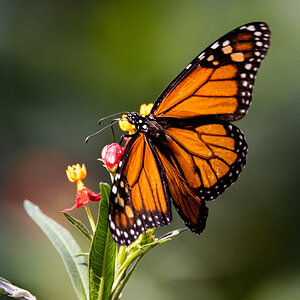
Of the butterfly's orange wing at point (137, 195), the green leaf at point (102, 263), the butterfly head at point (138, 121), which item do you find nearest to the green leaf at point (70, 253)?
the green leaf at point (102, 263)

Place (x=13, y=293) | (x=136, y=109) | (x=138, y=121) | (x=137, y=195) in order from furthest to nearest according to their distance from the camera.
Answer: (x=136, y=109) → (x=138, y=121) → (x=137, y=195) → (x=13, y=293)

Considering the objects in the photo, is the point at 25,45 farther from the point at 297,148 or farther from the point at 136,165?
the point at 136,165

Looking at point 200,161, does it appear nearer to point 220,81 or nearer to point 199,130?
point 199,130

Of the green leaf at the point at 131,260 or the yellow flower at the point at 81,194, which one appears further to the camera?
the yellow flower at the point at 81,194

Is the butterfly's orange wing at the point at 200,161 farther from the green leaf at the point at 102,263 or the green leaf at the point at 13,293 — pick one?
the green leaf at the point at 13,293

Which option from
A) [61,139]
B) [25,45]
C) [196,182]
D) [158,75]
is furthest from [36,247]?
[196,182]

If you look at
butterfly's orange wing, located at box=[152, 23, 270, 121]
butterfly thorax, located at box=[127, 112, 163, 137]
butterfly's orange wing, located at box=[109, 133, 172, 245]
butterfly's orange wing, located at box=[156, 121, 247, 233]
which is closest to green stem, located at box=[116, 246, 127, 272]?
butterfly's orange wing, located at box=[109, 133, 172, 245]

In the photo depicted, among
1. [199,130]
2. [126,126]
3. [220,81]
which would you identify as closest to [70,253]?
[126,126]
